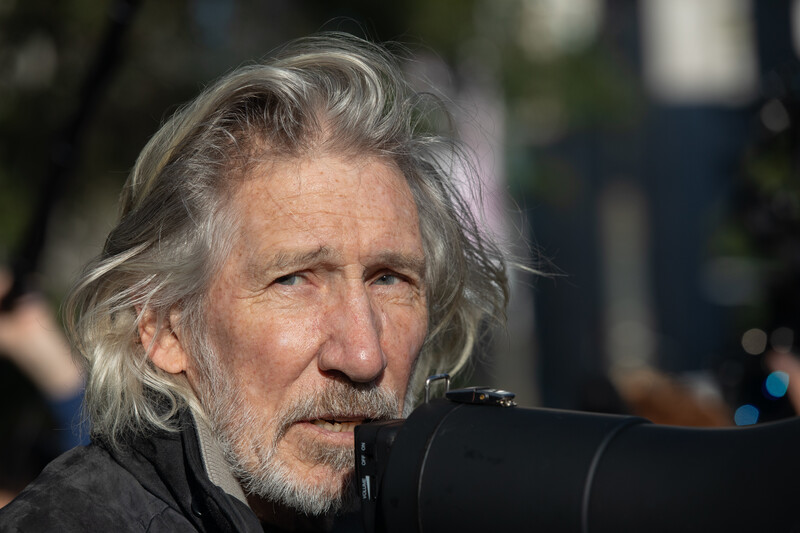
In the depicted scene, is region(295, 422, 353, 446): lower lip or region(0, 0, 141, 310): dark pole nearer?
region(295, 422, 353, 446): lower lip

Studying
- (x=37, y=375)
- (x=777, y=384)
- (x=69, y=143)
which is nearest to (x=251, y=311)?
(x=69, y=143)

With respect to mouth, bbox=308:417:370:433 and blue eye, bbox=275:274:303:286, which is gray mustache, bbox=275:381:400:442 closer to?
mouth, bbox=308:417:370:433

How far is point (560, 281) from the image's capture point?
459 inches

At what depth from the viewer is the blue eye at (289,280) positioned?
1542 mm

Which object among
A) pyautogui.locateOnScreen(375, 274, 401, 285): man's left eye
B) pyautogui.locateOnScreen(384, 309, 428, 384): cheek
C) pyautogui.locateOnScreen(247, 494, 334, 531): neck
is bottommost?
pyautogui.locateOnScreen(247, 494, 334, 531): neck

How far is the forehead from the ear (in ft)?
0.75

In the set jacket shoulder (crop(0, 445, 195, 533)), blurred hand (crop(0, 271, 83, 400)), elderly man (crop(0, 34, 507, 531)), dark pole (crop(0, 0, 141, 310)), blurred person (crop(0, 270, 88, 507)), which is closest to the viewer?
jacket shoulder (crop(0, 445, 195, 533))

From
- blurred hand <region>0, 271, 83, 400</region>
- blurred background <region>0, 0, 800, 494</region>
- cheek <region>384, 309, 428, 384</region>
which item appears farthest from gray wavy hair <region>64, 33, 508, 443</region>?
blurred hand <region>0, 271, 83, 400</region>

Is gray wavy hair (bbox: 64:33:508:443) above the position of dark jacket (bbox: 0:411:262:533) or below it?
above

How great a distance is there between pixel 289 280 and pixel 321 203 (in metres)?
0.14

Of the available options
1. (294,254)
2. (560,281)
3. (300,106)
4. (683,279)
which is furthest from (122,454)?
(683,279)

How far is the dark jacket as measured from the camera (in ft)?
4.42

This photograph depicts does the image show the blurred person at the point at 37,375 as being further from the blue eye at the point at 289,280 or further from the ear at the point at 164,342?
the blue eye at the point at 289,280

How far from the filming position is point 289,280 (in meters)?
1.55
